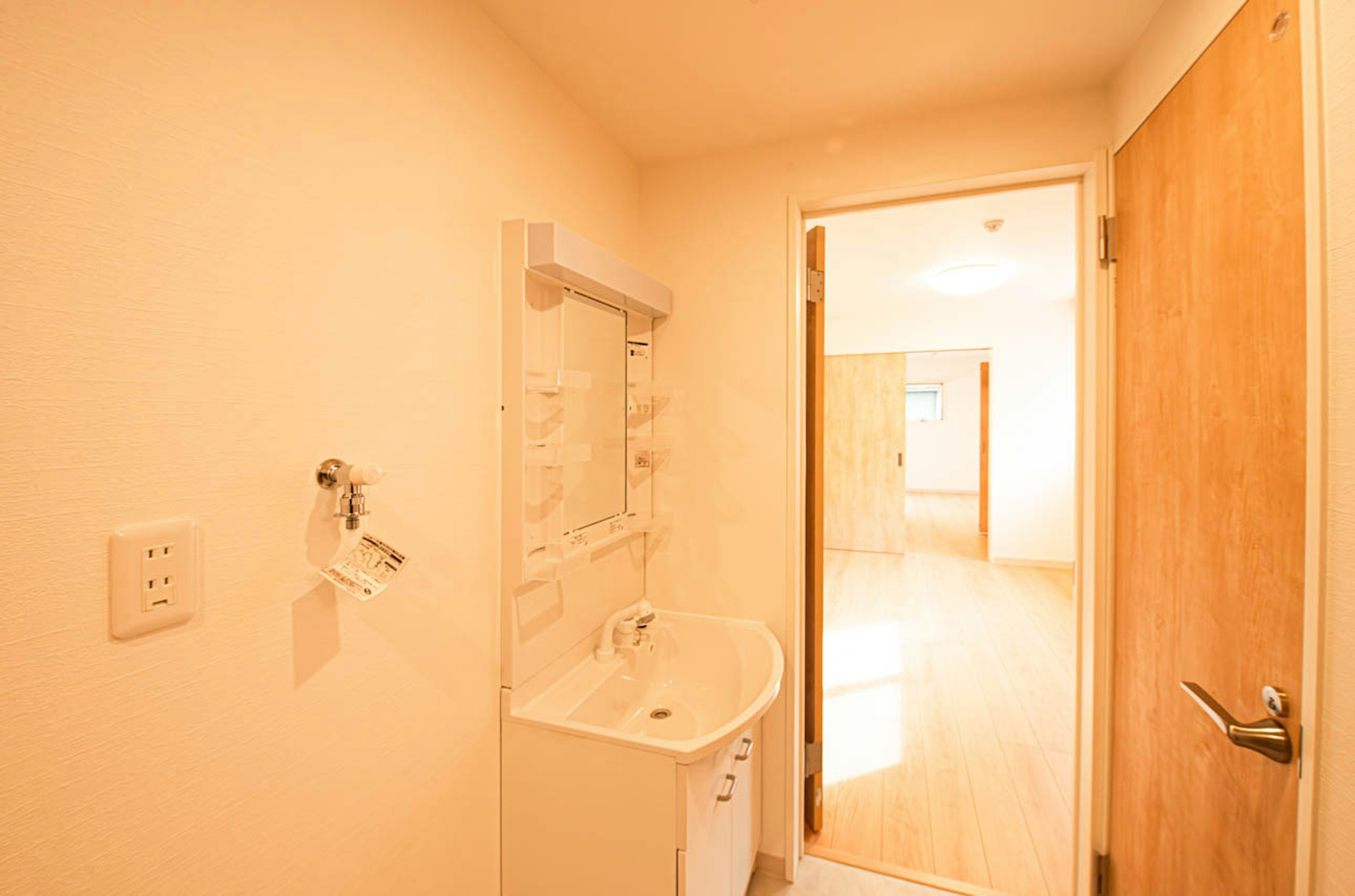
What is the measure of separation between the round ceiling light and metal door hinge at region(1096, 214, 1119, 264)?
93.7 inches

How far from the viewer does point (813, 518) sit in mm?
2002

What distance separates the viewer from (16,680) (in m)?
0.57

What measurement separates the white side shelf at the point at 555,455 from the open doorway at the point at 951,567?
900 mm

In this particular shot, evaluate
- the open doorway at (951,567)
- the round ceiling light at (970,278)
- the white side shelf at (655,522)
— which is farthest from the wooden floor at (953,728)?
the round ceiling light at (970,278)

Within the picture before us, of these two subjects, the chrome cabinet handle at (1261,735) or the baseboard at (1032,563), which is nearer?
the chrome cabinet handle at (1261,735)

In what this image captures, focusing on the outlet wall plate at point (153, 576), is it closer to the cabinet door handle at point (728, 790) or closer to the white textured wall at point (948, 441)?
the cabinet door handle at point (728, 790)

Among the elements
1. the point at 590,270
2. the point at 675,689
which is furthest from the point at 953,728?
the point at 590,270

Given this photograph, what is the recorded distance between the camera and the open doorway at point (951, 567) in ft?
6.58

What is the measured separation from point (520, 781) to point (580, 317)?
1.21 metres

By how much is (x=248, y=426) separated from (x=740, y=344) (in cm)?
142

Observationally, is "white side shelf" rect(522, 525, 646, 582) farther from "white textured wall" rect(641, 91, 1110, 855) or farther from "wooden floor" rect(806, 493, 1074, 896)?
"wooden floor" rect(806, 493, 1074, 896)

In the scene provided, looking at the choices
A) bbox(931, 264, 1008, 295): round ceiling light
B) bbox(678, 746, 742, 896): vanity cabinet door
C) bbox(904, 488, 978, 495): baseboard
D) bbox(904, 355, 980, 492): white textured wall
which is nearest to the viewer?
bbox(678, 746, 742, 896): vanity cabinet door

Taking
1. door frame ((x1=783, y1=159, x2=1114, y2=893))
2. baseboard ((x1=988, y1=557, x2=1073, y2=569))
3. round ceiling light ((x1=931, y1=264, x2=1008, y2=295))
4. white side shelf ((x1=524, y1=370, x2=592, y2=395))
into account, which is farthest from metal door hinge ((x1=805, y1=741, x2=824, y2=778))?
baseboard ((x1=988, y1=557, x2=1073, y2=569))

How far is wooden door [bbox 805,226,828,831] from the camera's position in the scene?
1.97m
